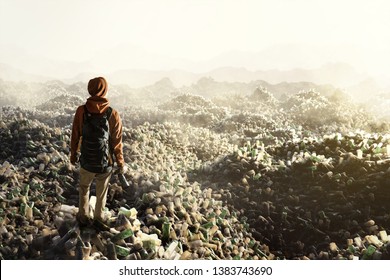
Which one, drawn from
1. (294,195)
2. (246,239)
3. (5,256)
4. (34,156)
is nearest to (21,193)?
(5,256)

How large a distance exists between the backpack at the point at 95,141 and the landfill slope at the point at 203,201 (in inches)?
33.5

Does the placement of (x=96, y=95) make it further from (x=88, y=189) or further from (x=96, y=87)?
(x=88, y=189)

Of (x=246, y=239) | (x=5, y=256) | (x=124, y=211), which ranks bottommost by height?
(x=246, y=239)

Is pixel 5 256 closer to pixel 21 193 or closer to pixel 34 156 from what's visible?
pixel 21 193

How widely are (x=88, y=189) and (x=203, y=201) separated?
259 centimetres

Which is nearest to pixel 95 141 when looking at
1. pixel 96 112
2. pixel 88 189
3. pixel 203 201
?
pixel 96 112

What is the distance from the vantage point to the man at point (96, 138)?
15.7 feet

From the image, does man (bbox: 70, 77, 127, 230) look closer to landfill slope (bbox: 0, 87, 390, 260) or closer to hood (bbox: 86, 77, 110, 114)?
hood (bbox: 86, 77, 110, 114)

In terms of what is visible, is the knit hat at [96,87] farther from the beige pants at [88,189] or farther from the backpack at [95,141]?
the beige pants at [88,189]

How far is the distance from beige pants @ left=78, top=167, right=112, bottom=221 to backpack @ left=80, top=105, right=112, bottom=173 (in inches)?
4.7

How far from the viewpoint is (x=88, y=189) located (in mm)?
5074

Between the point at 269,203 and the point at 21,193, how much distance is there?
428cm

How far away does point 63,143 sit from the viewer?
9.40m

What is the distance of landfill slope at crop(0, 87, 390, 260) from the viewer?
5418mm
